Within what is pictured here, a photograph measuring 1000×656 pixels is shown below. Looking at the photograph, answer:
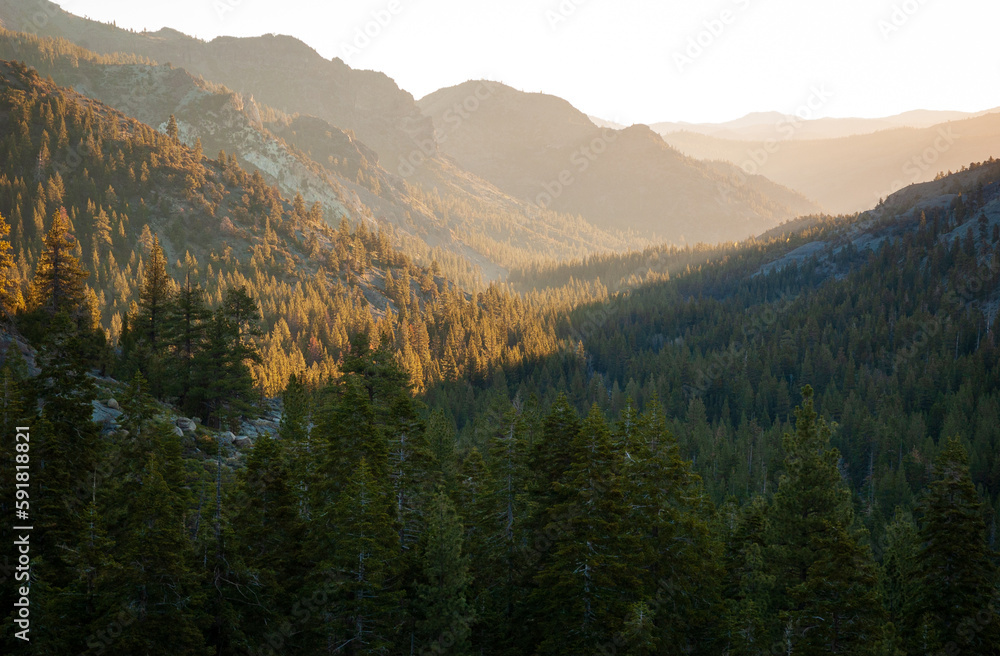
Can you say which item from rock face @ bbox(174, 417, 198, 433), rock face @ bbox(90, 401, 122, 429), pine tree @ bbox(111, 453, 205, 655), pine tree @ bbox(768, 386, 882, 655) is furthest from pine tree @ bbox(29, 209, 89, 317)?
pine tree @ bbox(768, 386, 882, 655)

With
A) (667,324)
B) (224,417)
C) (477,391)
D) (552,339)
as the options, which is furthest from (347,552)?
(667,324)

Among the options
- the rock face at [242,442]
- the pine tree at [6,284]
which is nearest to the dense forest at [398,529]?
the pine tree at [6,284]

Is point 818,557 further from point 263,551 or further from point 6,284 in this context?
point 6,284

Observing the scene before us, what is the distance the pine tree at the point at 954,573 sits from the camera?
2647 cm

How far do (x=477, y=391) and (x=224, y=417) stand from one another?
86.6 m

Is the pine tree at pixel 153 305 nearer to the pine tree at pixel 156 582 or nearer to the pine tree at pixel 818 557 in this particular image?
the pine tree at pixel 156 582

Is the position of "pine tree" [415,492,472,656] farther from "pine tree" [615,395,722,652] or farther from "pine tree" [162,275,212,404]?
"pine tree" [162,275,212,404]

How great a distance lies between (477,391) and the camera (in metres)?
129

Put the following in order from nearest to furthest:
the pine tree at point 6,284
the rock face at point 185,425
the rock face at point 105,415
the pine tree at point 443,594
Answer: the pine tree at point 443,594 < the rock face at point 105,415 < the rock face at point 185,425 < the pine tree at point 6,284

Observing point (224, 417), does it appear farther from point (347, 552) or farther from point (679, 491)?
point (679, 491)

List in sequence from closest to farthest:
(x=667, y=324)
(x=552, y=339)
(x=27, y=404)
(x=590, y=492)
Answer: (x=590, y=492)
(x=27, y=404)
(x=552, y=339)
(x=667, y=324)

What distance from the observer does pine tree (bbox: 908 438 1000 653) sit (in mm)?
26469

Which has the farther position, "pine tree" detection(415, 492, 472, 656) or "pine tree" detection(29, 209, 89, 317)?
"pine tree" detection(29, 209, 89, 317)

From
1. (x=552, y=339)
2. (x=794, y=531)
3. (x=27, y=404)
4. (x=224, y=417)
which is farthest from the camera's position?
(x=552, y=339)
